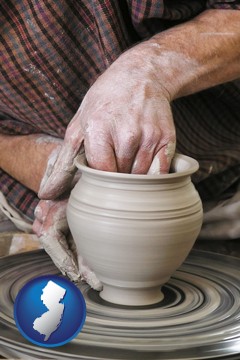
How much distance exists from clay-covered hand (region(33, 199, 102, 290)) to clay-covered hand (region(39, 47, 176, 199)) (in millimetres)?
180

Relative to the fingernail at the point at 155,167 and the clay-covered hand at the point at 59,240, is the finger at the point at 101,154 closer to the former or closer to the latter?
the fingernail at the point at 155,167

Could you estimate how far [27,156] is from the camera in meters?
1.94

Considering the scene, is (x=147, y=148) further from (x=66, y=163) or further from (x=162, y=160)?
(x=66, y=163)

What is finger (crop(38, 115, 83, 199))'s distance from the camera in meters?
1.41

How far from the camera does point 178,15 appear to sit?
5.55 feet

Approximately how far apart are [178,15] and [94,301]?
70 cm

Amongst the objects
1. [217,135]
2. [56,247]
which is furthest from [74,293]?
[217,135]

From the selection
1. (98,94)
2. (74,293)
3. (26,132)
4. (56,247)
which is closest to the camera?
(74,293)

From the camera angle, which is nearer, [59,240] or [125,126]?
[125,126]

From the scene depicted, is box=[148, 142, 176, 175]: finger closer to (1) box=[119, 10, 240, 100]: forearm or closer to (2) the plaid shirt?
(1) box=[119, 10, 240, 100]: forearm

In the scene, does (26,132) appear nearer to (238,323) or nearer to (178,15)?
(178,15)

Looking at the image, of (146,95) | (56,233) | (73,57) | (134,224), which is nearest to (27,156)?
(73,57)

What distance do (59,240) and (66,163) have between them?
0.63 feet

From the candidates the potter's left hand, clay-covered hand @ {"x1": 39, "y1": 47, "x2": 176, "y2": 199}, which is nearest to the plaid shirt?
the potter's left hand
